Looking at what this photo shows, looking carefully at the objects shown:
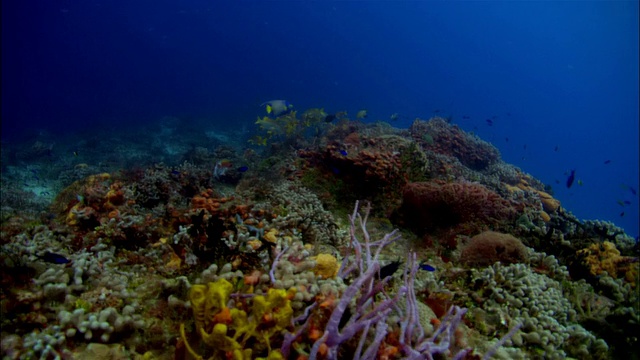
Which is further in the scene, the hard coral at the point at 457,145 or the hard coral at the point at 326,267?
the hard coral at the point at 457,145

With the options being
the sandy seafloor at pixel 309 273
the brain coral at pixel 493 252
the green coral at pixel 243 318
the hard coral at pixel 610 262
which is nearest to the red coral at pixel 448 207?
the sandy seafloor at pixel 309 273

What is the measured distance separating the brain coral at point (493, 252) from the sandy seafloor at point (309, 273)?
2 centimetres

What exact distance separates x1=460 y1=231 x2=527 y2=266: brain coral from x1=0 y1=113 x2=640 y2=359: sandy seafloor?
2 cm

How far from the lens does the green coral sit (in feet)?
7.74

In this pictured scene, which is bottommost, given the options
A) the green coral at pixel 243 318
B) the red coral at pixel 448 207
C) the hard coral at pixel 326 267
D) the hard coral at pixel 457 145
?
the green coral at pixel 243 318

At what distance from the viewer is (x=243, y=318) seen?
7.86 feet

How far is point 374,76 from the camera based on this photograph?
13000cm

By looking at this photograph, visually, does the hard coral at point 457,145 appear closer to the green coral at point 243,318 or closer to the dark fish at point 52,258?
the green coral at point 243,318

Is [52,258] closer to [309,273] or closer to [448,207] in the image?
[309,273]

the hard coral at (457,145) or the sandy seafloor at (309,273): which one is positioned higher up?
the hard coral at (457,145)

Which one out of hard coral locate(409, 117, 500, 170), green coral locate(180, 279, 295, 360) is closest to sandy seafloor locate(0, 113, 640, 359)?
green coral locate(180, 279, 295, 360)

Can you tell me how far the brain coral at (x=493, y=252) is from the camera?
514 centimetres

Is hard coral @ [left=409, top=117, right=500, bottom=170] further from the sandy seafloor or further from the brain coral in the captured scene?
the brain coral

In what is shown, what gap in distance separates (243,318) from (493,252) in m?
4.50
